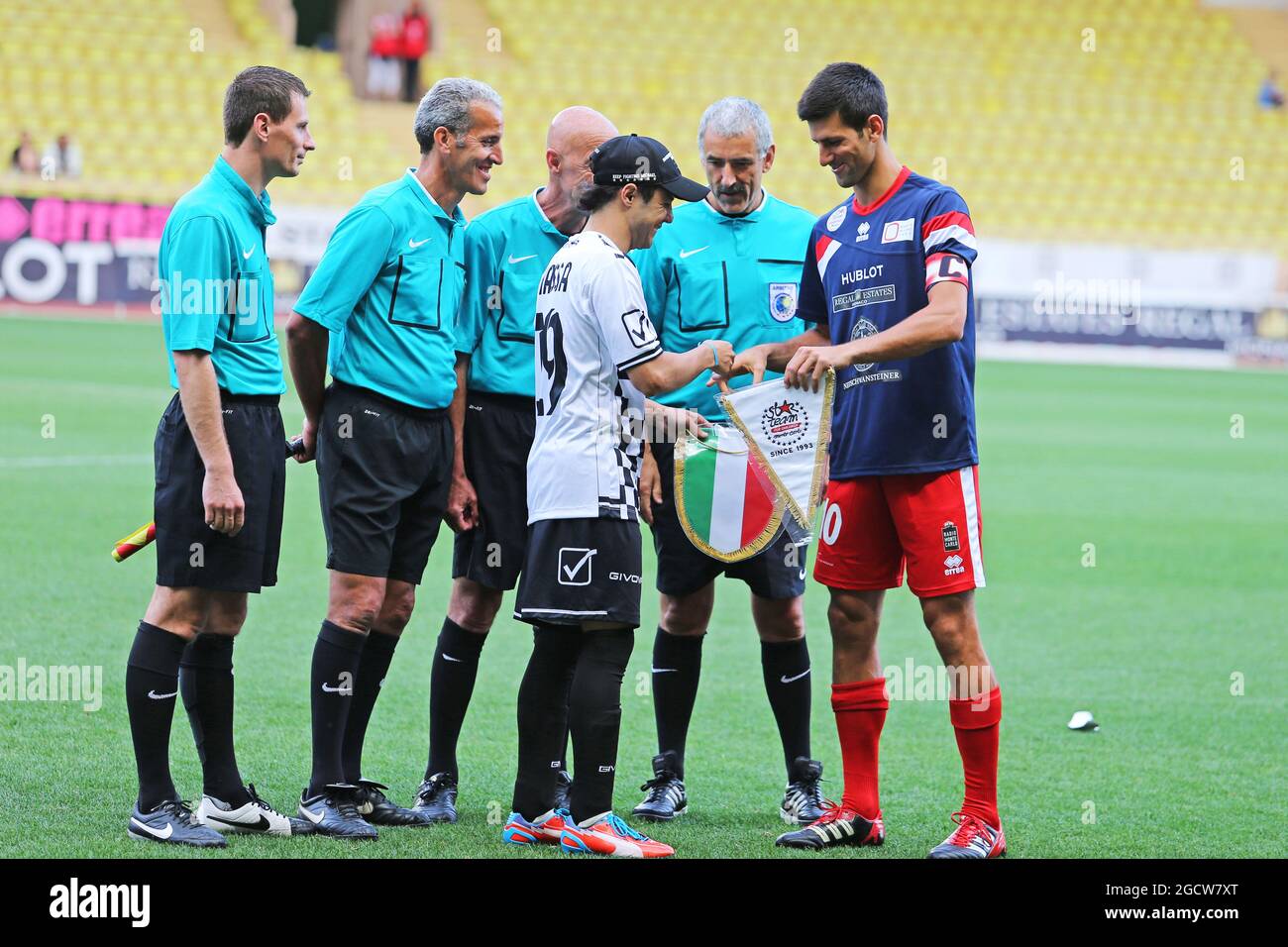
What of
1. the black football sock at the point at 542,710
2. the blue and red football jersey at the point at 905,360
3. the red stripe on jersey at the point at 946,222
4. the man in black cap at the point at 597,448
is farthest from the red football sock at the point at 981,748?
the red stripe on jersey at the point at 946,222

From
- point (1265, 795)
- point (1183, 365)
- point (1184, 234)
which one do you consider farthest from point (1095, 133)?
point (1265, 795)

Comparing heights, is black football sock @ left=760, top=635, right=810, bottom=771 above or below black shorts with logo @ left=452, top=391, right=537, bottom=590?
below

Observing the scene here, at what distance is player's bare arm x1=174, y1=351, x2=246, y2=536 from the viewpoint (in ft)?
14.2

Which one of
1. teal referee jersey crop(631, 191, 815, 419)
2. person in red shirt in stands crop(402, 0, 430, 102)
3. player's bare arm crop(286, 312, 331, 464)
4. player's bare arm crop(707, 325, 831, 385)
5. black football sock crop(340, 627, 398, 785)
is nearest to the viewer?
player's bare arm crop(286, 312, 331, 464)

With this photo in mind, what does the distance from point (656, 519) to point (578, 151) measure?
48.3 inches

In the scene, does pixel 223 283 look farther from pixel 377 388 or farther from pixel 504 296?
pixel 504 296

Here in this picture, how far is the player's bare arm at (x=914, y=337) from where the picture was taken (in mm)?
4379

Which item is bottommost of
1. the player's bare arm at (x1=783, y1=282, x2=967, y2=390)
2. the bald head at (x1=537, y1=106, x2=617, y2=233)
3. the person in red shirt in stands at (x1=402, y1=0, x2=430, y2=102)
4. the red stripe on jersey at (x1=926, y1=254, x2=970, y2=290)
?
the player's bare arm at (x1=783, y1=282, x2=967, y2=390)

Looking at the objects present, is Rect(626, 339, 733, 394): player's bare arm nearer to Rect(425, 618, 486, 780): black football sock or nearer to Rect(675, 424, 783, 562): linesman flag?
Rect(675, 424, 783, 562): linesman flag

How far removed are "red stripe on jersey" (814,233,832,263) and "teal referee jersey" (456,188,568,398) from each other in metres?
0.85

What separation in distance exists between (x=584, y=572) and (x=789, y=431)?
78 cm
